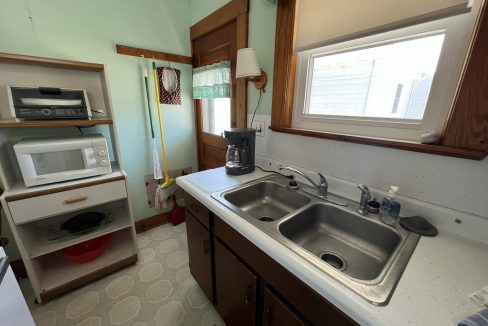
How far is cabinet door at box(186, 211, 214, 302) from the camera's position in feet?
3.86

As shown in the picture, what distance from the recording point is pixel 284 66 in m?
1.25

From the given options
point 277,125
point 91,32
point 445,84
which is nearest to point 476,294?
point 445,84

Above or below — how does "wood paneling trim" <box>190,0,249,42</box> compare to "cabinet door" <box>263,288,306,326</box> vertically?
above

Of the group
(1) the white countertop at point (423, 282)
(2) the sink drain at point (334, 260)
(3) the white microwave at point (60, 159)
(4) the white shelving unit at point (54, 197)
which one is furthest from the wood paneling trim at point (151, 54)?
(2) the sink drain at point (334, 260)

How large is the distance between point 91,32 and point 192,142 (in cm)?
127

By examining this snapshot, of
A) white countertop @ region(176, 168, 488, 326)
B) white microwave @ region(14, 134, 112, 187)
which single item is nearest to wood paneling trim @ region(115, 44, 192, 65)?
white microwave @ region(14, 134, 112, 187)

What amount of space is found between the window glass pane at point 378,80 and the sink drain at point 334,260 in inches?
27.9

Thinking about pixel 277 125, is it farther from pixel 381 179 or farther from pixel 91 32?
pixel 91 32

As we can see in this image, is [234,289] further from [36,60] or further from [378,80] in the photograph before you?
[36,60]

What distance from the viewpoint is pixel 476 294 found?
0.52 m

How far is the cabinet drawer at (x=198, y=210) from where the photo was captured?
110 centimetres

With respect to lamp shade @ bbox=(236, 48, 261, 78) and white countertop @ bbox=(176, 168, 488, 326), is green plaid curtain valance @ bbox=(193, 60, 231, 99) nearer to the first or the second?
lamp shade @ bbox=(236, 48, 261, 78)

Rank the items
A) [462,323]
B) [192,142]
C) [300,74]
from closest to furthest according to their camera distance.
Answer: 1. [462,323]
2. [300,74]
3. [192,142]

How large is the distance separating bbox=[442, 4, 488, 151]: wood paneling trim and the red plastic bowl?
233 cm
